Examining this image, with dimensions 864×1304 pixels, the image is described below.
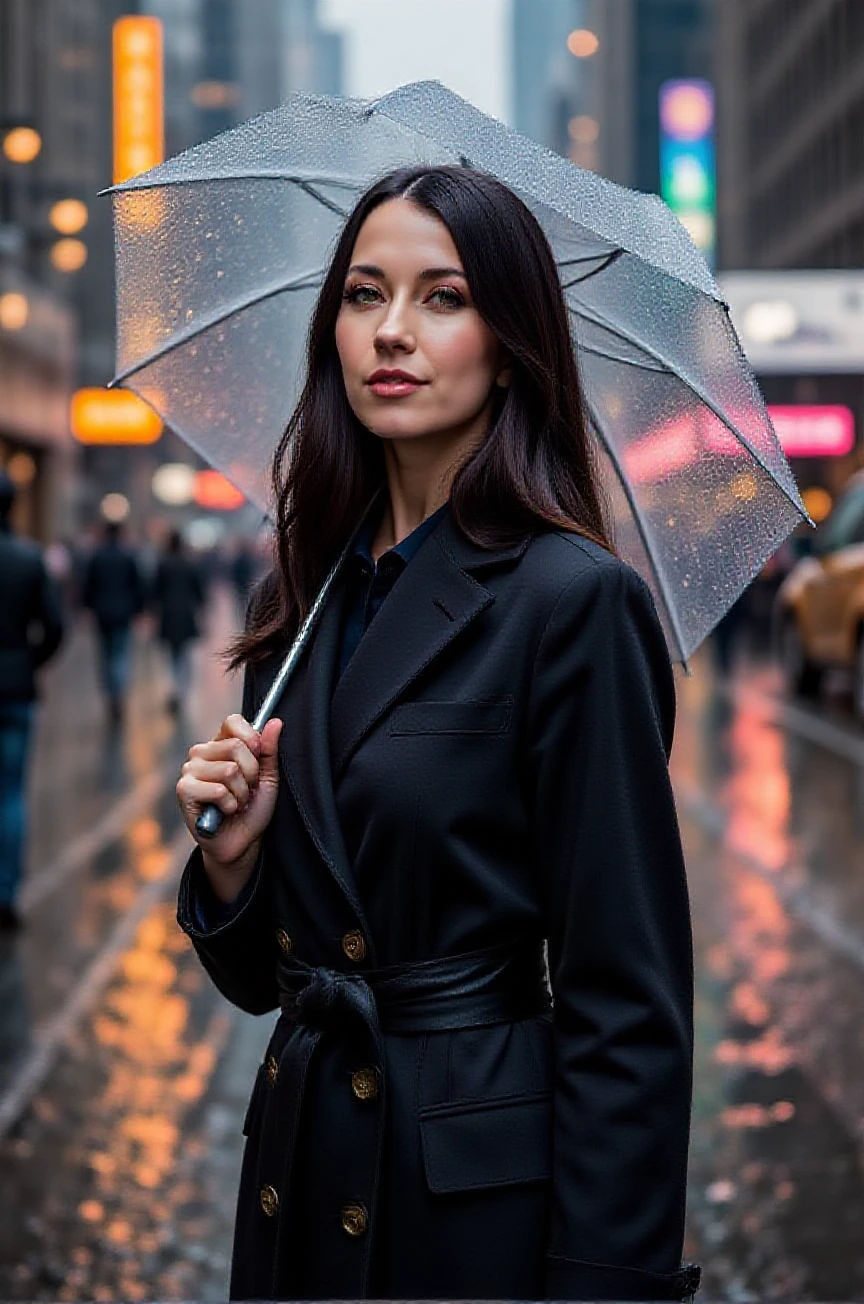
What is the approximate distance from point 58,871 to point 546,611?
880 cm

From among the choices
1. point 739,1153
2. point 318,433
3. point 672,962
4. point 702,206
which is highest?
point 702,206

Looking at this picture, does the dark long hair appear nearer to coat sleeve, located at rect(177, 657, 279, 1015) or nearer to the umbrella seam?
coat sleeve, located at rect(177, 657, 279, 1015)

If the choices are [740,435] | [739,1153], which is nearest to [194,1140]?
[739,1153]

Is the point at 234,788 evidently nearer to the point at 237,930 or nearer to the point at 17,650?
the point at 237,930

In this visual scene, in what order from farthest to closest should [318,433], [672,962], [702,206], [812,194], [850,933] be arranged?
[812,194], [702,206], [850,933], [318,433], [672,962]

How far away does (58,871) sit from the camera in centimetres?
1090

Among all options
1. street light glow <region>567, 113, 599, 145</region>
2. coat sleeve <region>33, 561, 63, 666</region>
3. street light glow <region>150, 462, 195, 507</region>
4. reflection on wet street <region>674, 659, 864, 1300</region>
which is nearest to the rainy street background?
reflection on wet street <region>674, 659, 864, 1300</region>

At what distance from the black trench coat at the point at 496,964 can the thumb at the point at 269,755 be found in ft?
0.26

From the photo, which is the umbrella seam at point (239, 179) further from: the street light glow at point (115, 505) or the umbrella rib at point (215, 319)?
the street light glow at point (115, 505)

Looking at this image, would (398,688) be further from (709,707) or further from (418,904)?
(709,707)

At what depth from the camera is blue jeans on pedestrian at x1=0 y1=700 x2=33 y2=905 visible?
31.4 ft

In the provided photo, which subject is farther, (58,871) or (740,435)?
(58,871)

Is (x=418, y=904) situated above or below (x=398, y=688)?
below

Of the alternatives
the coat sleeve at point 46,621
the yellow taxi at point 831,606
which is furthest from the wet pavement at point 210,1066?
the yellow taxi at point 831,606
